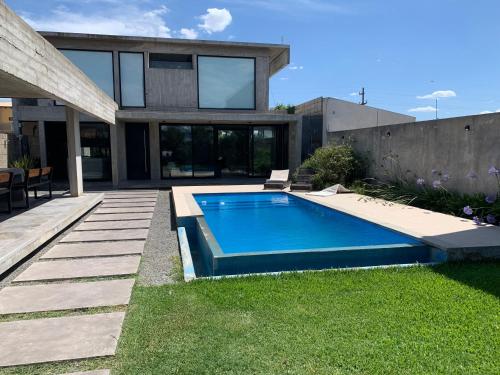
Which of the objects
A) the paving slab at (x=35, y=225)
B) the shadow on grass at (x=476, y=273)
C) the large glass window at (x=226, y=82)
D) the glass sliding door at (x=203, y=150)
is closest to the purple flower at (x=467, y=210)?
the shadow on grass at (x=476, y=273)

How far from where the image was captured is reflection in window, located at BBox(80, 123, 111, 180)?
16.2 meters

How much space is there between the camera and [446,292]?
407cm

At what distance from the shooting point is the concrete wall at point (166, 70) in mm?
16312

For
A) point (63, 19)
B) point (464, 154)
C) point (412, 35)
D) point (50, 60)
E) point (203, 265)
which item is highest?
point (63, 19)

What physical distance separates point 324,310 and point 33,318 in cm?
294

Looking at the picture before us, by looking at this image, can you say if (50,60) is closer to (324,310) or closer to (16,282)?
(16,282)

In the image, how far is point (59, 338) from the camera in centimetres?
318

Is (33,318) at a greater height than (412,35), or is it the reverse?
(412,35)

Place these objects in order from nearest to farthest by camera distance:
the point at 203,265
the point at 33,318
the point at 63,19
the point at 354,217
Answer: the point at 33,318 < the point at 203,265 < the point at 354,217 < the point at 63,19

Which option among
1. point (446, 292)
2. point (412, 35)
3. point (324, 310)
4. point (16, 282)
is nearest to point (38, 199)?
point (16, 282)

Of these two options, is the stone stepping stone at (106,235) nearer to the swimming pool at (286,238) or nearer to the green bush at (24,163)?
the swimming pool at (286,238)

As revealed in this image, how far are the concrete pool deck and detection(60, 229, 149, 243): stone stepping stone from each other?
1123 millimetres

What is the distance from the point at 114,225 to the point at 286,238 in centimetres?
385

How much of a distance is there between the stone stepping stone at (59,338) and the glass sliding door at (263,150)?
49.2ft
